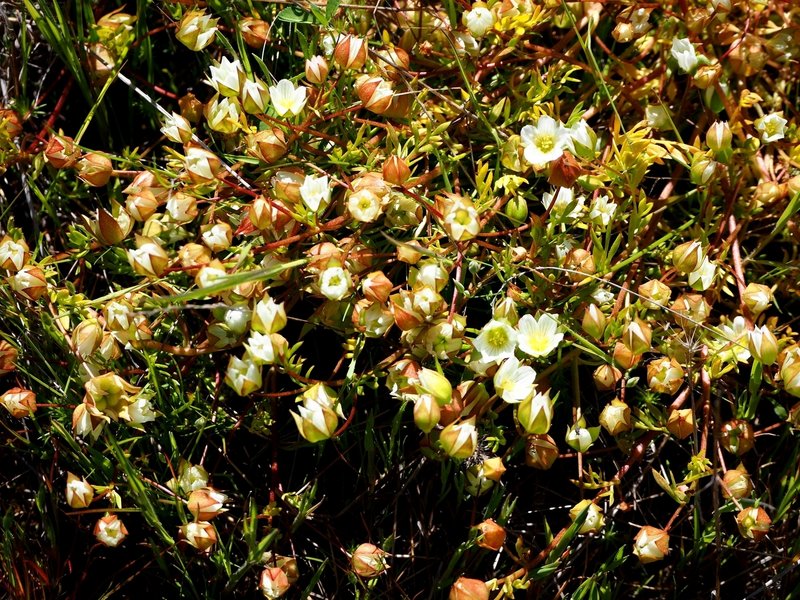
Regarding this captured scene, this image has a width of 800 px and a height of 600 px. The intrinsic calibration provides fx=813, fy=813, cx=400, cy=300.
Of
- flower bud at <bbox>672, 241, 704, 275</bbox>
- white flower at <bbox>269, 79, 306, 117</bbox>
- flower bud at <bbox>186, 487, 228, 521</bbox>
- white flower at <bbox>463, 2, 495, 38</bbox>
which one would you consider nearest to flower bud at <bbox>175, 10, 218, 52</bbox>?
white flower at <bbox>269, 79, 306, 117</bbox>

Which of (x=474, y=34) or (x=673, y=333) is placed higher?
(x=474, y=34)

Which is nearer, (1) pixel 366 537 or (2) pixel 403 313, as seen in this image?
(2) pixel 403 313

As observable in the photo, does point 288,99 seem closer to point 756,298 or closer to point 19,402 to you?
point 19,402

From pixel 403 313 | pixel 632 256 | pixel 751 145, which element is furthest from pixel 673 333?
pixel 403 313

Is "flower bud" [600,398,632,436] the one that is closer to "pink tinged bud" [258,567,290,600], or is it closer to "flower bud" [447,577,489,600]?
"flower bud" [447,577,489,600]

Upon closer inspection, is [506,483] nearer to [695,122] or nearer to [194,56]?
[695,122]

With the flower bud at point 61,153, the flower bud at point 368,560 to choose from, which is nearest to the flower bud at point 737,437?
the flower bud at point 368,560
